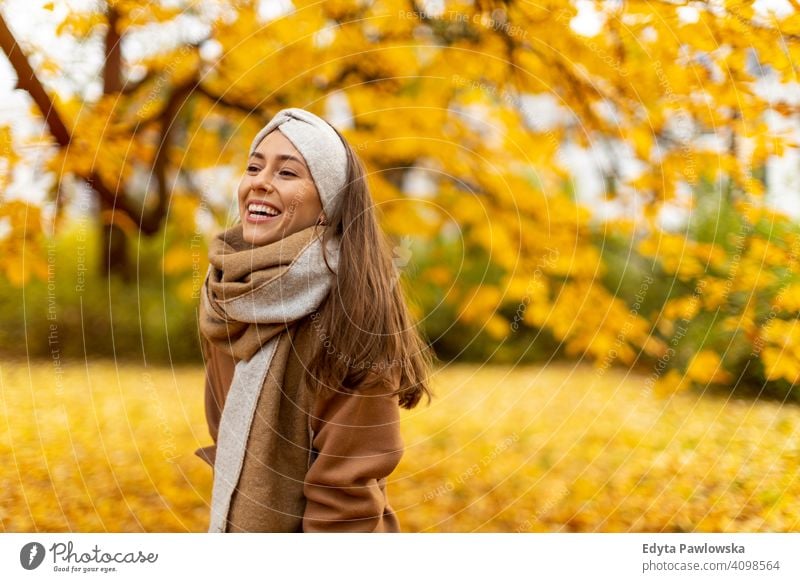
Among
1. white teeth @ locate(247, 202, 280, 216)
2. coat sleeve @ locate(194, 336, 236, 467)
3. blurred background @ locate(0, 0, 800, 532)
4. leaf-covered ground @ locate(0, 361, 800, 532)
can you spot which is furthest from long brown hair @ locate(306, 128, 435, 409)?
leaf-covered ground @ locate(0, 361, 800, 532)

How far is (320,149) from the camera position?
62.0 inches

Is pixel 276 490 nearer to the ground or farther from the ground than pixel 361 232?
nearer to the ground

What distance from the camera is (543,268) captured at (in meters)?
2.72

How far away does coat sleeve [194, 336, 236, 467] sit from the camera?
170 centimetres

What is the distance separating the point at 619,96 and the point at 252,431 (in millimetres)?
1610

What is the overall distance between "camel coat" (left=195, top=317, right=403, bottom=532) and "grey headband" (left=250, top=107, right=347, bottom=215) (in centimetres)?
27

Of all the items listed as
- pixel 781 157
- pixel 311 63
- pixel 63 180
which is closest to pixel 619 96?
pixel 781 157

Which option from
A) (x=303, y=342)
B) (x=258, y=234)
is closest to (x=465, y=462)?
(x=303, y=342)

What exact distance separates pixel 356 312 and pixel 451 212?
1.24 metres

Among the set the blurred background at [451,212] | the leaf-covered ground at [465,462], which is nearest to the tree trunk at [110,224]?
the blurred background at [451,212]
